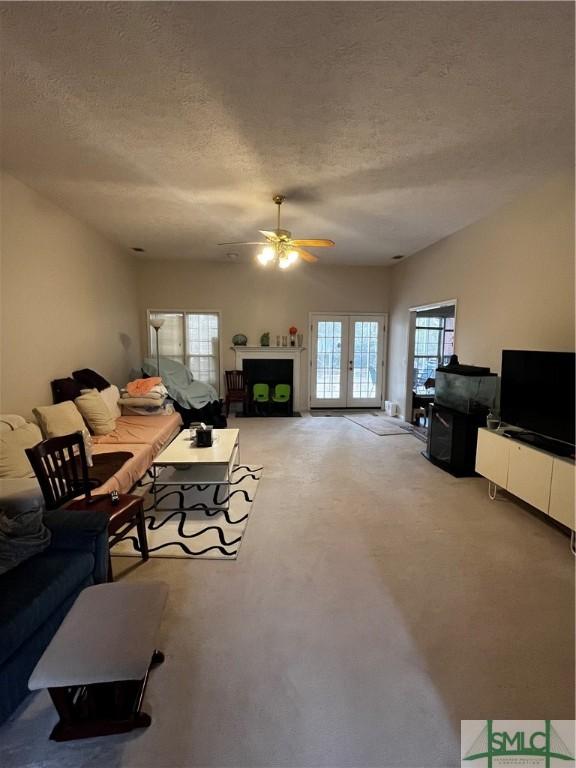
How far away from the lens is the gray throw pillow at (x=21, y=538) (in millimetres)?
1496

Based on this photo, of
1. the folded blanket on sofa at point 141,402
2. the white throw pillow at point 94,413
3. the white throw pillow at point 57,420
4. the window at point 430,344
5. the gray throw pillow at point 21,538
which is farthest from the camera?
the window at point 430,344

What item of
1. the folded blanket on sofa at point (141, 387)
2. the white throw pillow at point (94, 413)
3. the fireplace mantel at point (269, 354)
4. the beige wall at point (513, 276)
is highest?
the beige wall at point (513, 276)

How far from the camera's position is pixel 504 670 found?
5.04 ft

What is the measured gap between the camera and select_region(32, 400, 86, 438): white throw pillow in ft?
10.1

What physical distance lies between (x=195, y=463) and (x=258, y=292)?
449 centimetres

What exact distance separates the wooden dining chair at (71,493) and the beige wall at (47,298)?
1.46 metres

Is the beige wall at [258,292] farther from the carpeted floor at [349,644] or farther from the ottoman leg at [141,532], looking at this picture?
the ottoman leg at [141,532]

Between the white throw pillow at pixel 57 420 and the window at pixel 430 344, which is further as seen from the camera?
the window at pixel 430 344

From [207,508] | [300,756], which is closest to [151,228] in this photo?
[207,508]

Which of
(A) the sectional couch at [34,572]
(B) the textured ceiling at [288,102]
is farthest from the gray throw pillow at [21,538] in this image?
(B) the textured ceiling at [288,102]

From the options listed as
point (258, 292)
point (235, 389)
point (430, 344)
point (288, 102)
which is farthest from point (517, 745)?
point (430, 344)

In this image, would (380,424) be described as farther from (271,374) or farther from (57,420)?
(57,420)

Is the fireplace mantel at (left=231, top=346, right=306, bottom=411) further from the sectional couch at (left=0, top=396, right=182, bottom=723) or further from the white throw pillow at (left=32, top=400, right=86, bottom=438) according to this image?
the sectional couch at (left=0, top=396, right=182, bottom=723)

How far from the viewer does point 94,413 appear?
146 inches
